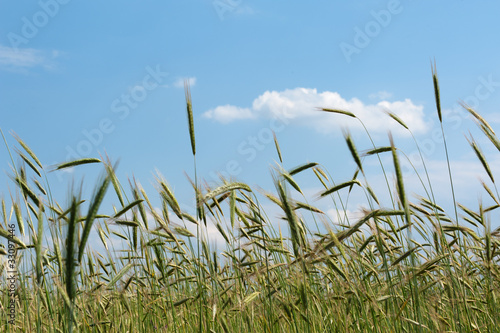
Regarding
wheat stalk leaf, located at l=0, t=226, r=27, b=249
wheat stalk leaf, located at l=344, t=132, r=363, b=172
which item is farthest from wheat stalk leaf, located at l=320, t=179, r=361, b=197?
wheat stalk leaf, located at l=0, t=226, r=27, b=249

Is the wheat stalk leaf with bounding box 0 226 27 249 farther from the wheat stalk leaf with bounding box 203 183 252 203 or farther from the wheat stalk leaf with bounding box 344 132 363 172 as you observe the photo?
the wheat stalk leaf with bounding box 344 132 363 172

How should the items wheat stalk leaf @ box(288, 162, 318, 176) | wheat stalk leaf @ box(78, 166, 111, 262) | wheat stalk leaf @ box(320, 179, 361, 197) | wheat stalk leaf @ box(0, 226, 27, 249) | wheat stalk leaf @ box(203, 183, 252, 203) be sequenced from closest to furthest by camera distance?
wheat stalk leaf @ box(78, 166, 111, 262), wheat stalk leaf @ box(203, 183, 252, 203), wheat stalk leaf @ box(0, 226, 27, 249), wheat stalk leaf @ box(320, 179, 361, 197), wheat stalk leaf @ box(288, 162, 318, 176)

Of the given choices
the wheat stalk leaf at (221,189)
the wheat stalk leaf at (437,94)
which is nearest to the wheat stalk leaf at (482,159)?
the wheat stalk leaf at (437,94)

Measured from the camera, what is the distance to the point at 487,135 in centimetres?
251

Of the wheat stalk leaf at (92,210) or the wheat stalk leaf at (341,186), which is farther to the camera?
the wheat stalk leaf at (341,186)

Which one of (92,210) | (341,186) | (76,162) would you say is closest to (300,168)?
(341,186)

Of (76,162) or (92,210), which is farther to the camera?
(76,162)

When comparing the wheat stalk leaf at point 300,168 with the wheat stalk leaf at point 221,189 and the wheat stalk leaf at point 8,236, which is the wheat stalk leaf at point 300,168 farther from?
the wheat stalk leaf at point 8,236

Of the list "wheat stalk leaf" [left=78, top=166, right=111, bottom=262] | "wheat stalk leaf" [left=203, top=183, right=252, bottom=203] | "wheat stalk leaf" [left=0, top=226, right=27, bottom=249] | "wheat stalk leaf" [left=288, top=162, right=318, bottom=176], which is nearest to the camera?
"wheat stalk leaf" [left=78, top=166, right=111, bottom=262]

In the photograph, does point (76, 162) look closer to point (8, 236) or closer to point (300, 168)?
point (8, 236)

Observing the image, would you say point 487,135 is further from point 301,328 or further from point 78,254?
point 78,254

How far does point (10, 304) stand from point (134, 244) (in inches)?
48.8

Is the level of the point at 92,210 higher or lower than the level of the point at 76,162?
lower

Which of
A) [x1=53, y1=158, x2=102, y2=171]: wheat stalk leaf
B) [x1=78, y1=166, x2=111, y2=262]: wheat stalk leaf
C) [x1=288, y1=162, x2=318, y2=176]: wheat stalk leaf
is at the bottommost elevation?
[x1=78, y1=166, x2=111, y2=262]: wheat stalk leaf
